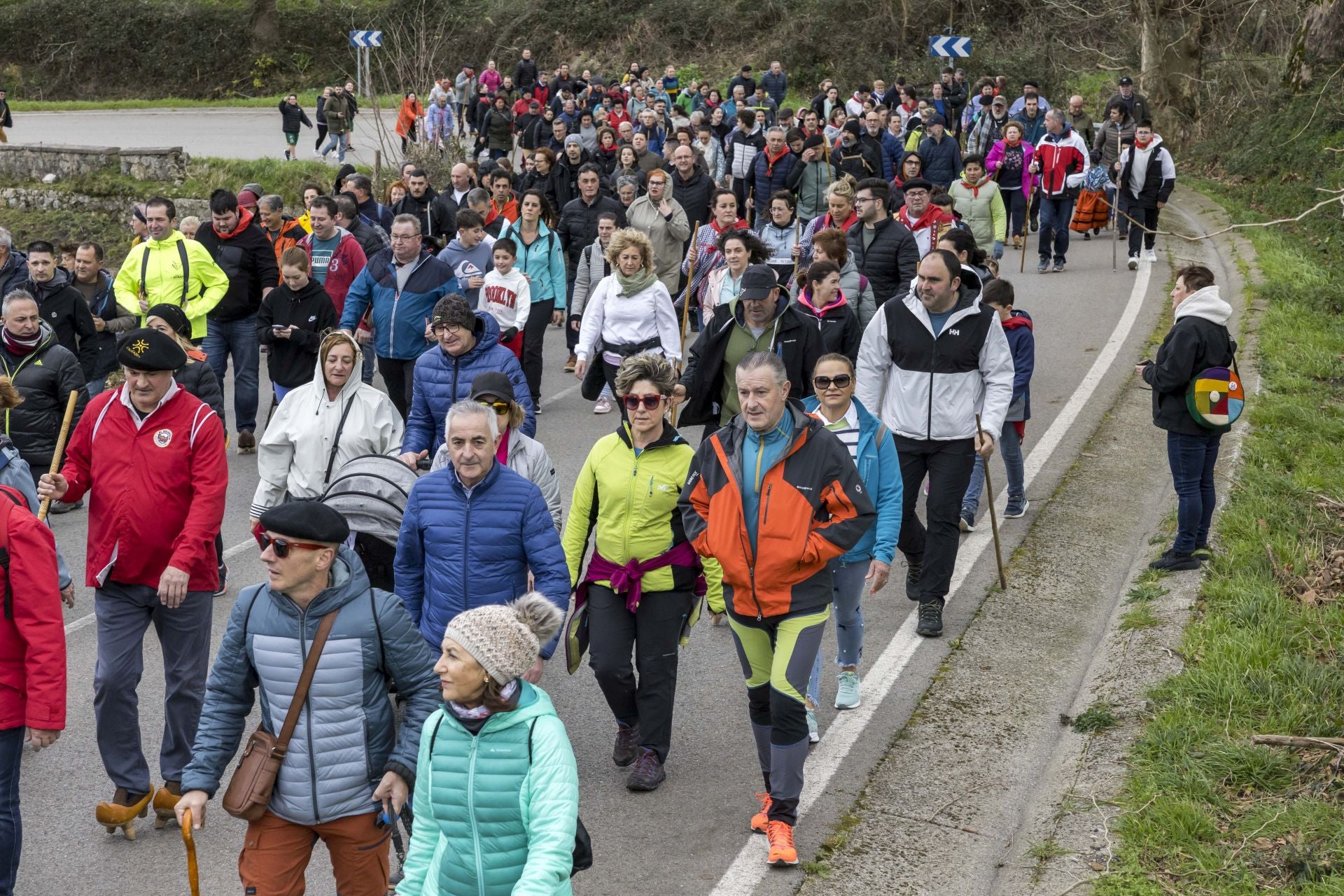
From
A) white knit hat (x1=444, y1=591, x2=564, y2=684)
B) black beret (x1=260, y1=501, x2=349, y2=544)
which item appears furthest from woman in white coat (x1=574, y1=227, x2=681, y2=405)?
white knit hat (x1=444, y1=591, x2=564, y2=684)

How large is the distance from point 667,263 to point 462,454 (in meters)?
9.19

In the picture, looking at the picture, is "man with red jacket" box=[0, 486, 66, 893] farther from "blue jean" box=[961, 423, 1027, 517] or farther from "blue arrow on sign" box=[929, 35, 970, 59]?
"blue arrow on sign" box=[929, 35, 970, 59]

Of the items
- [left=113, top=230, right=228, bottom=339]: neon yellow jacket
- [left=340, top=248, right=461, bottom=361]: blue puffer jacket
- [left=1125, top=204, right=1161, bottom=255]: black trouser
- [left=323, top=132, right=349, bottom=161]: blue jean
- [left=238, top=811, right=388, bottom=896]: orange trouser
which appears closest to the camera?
[left=238, top=811, right=388, bottom=896]: orange trouser

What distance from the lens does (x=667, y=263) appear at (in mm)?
14703

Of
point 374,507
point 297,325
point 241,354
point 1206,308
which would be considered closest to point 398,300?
point 297,325

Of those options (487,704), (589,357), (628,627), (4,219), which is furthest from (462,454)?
(4,219)

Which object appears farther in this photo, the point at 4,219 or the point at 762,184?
the point at 4,219

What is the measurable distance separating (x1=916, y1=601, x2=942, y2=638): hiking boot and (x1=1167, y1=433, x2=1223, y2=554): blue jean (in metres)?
1.74

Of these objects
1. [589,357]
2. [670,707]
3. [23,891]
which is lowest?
[23,891]

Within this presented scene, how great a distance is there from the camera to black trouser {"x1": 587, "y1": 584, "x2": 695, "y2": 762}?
21.1 ft

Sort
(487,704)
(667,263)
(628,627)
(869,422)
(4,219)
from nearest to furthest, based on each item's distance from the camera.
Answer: (487,704), (628,627), (869,422), (667,263), (4,219)

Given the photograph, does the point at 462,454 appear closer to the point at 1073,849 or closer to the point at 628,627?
the point at 628,627

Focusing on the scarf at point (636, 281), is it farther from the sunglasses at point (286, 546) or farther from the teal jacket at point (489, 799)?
the teal jacket at point (489, 799)

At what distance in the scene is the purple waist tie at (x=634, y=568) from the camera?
6.36 m
